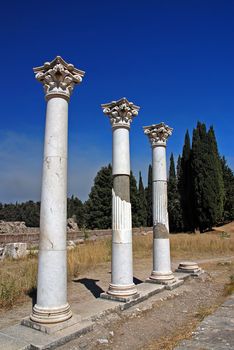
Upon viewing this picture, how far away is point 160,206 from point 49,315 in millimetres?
6387

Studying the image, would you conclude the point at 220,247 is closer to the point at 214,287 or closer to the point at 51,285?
the point at 214,287

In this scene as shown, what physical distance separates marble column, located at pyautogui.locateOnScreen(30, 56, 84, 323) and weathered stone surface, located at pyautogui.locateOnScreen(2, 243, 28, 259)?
1348cm

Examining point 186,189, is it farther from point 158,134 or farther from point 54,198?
point 54,198

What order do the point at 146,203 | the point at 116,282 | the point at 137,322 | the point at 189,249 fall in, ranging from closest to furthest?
the point at 137,322 → the point at 116,282 → the point at 189,249 → the point at 146,203

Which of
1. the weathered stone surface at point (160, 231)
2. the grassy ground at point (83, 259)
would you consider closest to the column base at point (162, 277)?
the weathered stone surface at point (160, 231)

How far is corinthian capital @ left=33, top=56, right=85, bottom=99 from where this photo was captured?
748 centimetres

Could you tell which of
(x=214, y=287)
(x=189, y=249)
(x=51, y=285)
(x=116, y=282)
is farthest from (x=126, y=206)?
(x=189, y=249)

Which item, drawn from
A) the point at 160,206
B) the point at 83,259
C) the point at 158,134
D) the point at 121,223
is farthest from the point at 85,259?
the point at 121,223

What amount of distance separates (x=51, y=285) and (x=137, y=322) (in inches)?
→ 95.7

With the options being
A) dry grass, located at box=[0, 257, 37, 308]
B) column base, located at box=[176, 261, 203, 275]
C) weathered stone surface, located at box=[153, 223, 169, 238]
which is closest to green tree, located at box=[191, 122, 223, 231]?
column base, located at box=[176, 261, 203, 275]

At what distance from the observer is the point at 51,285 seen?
682 cm

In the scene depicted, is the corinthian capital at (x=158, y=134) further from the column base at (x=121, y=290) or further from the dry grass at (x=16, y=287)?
the dry grass at (x=16, y=287)

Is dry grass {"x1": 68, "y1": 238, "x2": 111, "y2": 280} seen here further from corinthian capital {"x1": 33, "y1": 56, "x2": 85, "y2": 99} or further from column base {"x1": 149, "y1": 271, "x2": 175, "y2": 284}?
corinthian capital {"x1": 33, "y1": 56, "x2": 85, "y2": 99}

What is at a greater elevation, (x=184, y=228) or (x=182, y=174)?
→ (x=182, y=174)
